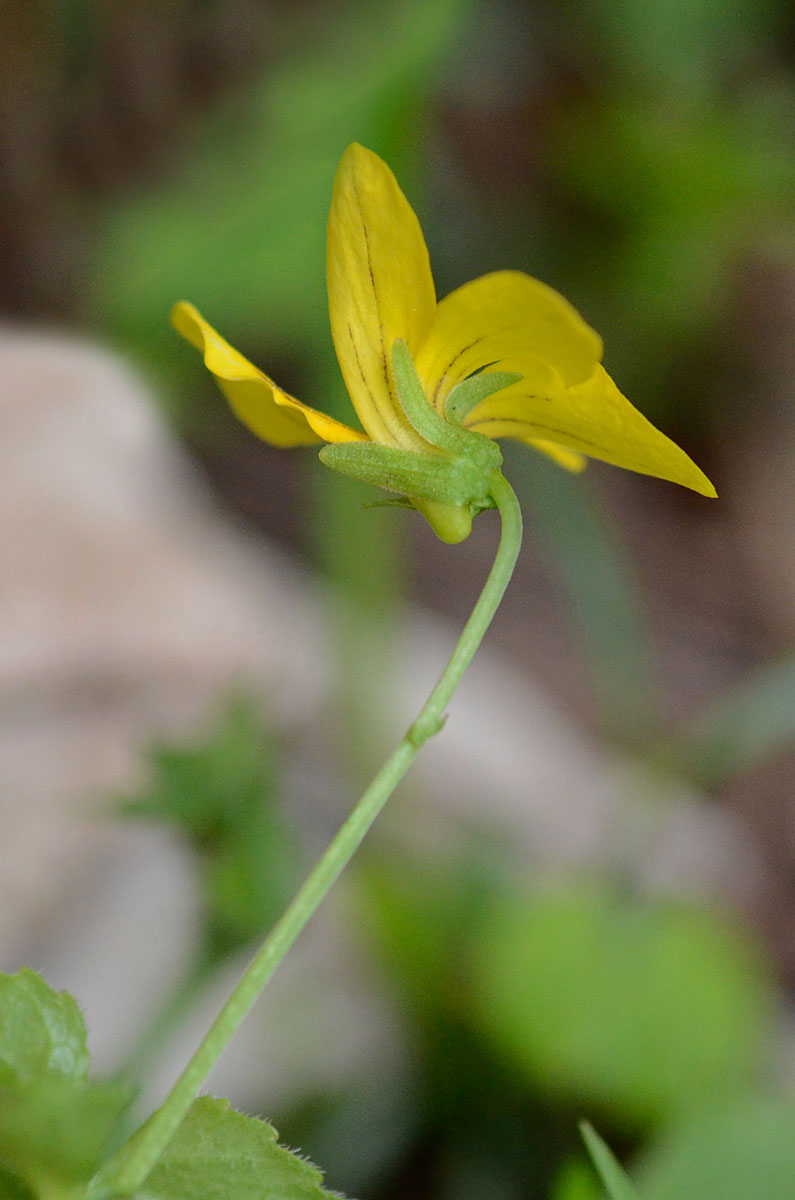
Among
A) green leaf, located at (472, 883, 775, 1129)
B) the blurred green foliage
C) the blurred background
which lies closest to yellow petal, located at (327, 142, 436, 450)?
the blurred background

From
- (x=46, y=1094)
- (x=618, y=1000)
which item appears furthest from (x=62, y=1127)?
(x=618, y=1000)

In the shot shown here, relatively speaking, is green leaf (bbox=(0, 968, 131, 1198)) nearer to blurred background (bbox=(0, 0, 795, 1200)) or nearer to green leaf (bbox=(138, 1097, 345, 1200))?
green leaf (bbox=(138, 1097, 345, 1200))

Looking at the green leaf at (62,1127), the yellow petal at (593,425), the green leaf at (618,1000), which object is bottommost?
the green leaf at (62,1127)

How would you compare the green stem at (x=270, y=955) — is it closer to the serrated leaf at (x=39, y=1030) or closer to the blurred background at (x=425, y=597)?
the serrated leaf at (x=39, y=1030)

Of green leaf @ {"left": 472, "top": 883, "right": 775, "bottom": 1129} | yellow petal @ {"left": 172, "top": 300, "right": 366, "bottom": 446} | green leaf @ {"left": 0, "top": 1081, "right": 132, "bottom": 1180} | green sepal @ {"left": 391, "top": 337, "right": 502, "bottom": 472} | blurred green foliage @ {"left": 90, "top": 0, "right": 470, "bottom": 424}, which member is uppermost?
blurred green foliage @ {"left": 90, "top": 0, "right": 470, "bottom": 424}

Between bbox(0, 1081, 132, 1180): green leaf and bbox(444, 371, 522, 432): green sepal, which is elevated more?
bbox(444, 371, 522, 432): green sepal

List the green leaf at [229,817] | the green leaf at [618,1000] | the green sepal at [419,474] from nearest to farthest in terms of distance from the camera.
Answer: the green sepal at [419,474]
the green leaf at [229,817]
the green leaf at [618,1000]

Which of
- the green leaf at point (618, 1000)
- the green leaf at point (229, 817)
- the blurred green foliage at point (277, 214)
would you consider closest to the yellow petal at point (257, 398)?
the green leaf at point (229, 817)
